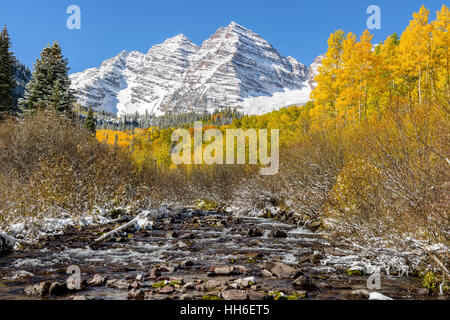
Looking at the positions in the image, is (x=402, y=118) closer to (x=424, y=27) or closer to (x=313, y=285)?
(x=313, y=285)

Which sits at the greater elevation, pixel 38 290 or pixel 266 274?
pixel 38 290

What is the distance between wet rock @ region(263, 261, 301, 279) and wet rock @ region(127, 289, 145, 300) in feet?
11.2

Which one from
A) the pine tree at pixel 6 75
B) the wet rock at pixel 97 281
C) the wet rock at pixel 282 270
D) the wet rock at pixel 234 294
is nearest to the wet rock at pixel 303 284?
the wet rock at pixel 282 270

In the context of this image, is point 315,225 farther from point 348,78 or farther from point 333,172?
point 348,78

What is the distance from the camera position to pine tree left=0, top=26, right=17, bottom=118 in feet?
105

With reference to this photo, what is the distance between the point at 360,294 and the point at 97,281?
5.65 m

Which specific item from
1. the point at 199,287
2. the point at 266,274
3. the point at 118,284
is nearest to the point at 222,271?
the point at 266,274

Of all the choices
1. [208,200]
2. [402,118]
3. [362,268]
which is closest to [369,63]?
[208,200]

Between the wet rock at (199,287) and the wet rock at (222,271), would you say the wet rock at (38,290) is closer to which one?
the wet rock at (199,287)

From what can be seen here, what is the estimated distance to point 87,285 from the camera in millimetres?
7309

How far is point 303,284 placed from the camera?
7.40 m

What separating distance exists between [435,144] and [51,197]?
51.9ft

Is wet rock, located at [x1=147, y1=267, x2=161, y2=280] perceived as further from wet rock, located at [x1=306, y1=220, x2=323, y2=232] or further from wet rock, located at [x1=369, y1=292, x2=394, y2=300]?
wet rock, located at [x1=306, y1=220, x2=323, y2=232]

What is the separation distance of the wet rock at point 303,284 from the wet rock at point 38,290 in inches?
204
